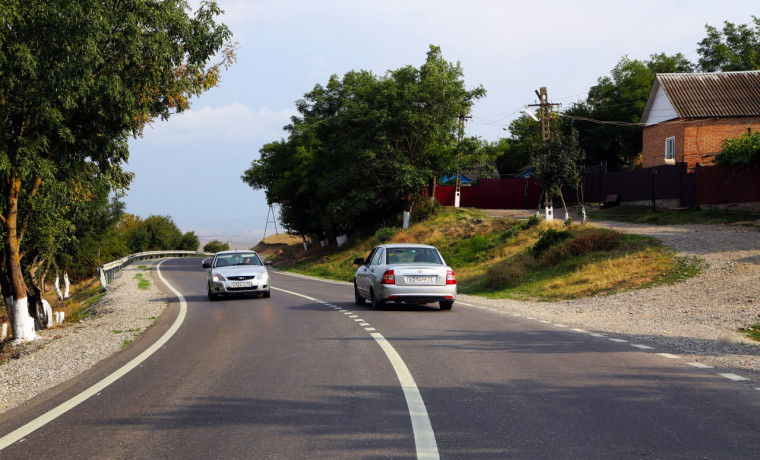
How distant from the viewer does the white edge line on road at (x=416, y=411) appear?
212 inches

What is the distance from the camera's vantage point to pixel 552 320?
1509cm

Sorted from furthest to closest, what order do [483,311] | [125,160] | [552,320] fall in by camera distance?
[125,160], [483,311], [552,320]

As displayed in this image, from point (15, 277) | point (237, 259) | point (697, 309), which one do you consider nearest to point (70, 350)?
point (15, 277)

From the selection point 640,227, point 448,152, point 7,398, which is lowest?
point 7,398

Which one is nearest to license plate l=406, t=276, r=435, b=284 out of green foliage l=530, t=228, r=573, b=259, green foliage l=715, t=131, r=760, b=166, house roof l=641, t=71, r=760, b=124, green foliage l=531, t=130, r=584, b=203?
green foliage l=530, t=228, r=573, b=259

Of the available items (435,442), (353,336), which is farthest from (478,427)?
(353,336)

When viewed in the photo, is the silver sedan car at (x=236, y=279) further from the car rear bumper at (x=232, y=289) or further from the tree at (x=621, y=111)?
the tree at (x=621, y=111)

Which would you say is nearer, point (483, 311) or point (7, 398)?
point (7, 398)

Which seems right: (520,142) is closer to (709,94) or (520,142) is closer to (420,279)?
(709,94)

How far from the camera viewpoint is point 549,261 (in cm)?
2708

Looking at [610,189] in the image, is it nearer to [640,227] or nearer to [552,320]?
[640,227]

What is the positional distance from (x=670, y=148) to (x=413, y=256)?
31100 mm

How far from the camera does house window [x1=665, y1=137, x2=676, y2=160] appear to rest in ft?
141

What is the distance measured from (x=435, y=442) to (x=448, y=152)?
145ft
